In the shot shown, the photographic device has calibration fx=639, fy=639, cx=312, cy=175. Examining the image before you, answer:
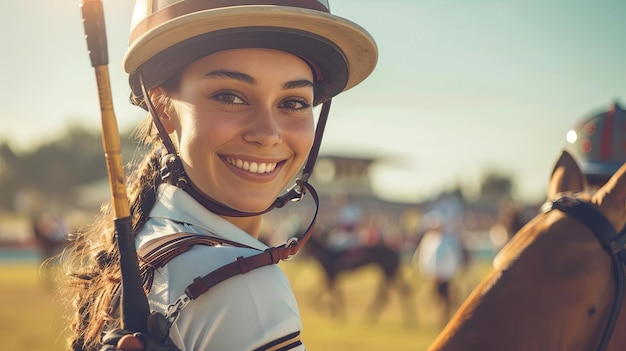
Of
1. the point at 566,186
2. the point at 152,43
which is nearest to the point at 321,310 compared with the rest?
the point at 566,186

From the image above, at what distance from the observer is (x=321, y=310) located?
13.2 m

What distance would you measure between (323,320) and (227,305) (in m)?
11.0

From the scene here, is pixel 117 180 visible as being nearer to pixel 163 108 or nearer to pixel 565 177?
pixel 163 108

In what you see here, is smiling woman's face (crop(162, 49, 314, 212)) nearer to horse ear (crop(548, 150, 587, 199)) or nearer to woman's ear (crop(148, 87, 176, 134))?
woman's ear (crop(148, 87, 176, 134))

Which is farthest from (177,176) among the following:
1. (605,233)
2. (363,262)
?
(363,262)

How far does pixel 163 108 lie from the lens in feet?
5.33

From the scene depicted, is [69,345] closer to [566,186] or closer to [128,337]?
[128,337]

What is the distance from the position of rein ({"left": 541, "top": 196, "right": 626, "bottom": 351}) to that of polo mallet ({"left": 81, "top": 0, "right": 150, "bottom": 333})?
4.51ft

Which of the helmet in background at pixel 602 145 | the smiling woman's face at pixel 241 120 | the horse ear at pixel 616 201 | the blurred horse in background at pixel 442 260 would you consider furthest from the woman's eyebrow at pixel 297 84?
the blurred horse in background at pixel 442 260

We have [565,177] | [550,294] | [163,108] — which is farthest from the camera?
[565,177]

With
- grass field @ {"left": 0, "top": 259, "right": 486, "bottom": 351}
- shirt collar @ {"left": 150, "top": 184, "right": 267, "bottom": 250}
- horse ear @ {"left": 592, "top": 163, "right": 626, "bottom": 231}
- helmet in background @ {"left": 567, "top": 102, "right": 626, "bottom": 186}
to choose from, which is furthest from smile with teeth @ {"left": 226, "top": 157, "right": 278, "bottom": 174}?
grass field @ {"left": 0, "top": 259, "right": 486, "bottom": 351}

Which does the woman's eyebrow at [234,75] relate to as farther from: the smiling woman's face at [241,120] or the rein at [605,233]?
the rein at [605,233]

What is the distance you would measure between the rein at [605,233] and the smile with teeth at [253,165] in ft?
3.41

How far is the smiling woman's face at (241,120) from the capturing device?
142cm
